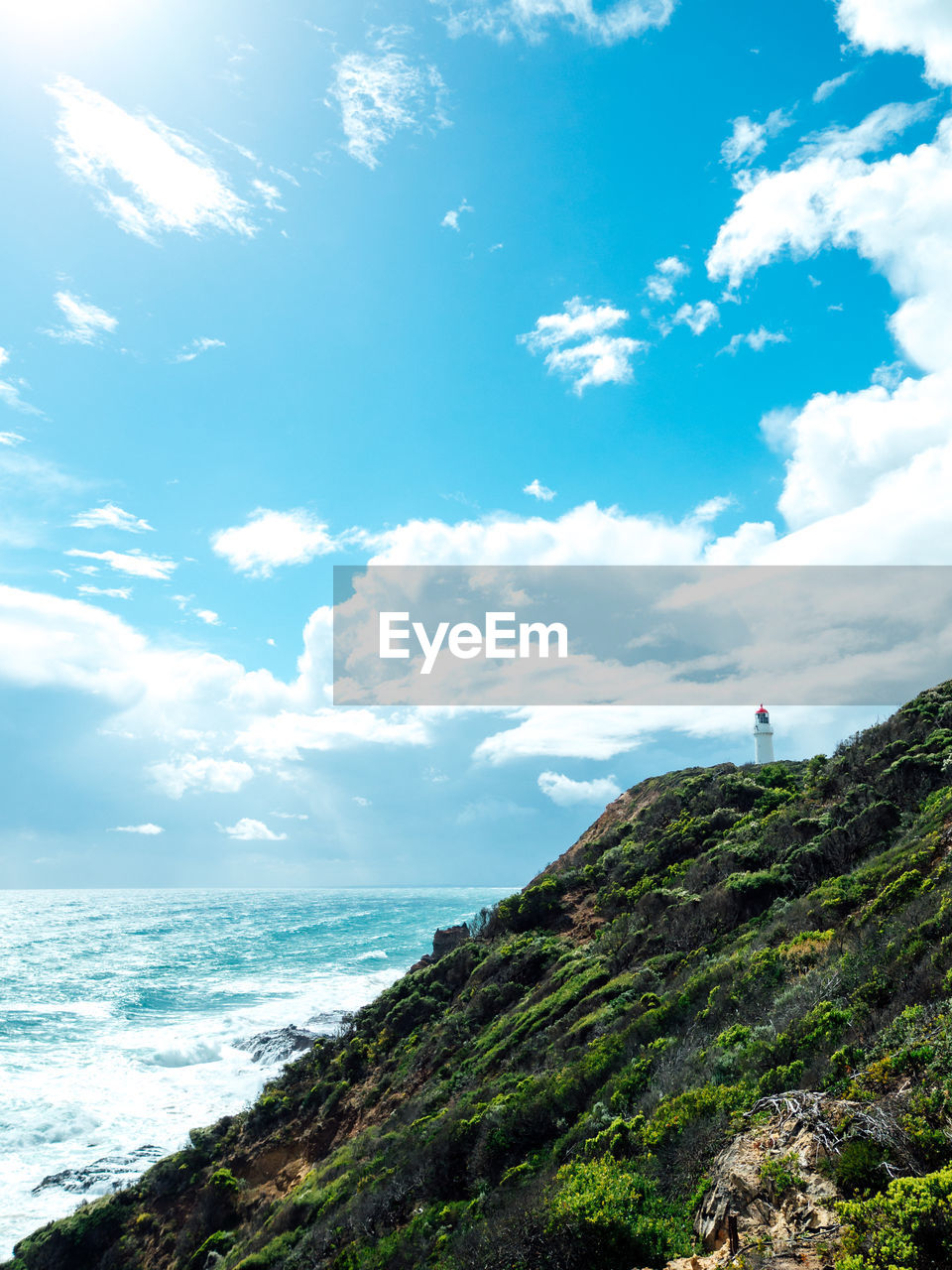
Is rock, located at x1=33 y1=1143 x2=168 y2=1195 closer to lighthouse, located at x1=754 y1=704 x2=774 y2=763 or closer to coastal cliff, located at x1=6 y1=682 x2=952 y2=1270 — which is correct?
coastal cliff, located at x1=6 y1=682 x2=952 y2=1270

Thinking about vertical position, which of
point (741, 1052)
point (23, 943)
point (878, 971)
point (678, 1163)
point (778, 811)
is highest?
point (778, 811)

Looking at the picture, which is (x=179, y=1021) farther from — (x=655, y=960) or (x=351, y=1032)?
(x=655, y=960)

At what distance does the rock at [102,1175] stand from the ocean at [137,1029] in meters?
0.06

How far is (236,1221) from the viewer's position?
18453 millimetres

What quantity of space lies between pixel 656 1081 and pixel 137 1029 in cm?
4640

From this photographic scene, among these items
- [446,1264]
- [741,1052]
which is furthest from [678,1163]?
[446,1264]

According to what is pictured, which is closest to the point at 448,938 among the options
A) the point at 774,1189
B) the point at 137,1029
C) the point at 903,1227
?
the point at 774,1189

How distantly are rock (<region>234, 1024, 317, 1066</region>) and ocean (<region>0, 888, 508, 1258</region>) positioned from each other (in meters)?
0.13

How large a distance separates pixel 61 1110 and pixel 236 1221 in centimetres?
1935

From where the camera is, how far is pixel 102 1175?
25.5 metres

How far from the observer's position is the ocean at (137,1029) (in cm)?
2736

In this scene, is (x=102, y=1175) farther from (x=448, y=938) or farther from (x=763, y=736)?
(x=763, y=736)

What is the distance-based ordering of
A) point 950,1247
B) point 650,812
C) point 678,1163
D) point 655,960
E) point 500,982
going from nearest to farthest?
point 950,1247 < point 678,1163 < point 655,960 < point 500,982 < point 650,812

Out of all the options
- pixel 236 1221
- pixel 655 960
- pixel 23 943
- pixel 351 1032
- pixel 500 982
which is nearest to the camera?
pixel 655 960
